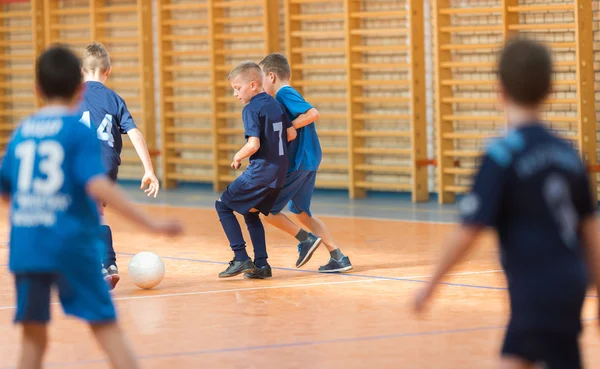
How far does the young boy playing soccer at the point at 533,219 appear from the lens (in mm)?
2781

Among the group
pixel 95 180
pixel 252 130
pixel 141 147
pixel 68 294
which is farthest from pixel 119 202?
pixel 252 130

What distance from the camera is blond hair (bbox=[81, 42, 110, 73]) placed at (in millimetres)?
6609

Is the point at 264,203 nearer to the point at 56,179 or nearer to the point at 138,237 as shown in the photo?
the point at 138,237

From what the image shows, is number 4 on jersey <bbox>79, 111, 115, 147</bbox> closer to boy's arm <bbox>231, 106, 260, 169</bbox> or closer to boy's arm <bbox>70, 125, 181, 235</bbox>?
boy's arm <bbox>231, 106, 260, 169</bbox>

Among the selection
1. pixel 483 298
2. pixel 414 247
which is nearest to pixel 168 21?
pixel 414 247

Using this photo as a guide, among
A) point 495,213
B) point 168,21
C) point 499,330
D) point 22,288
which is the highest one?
point 168,21

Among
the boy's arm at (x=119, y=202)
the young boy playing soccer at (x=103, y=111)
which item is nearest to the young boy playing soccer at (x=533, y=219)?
the boy's arm at (x=119, y=202)

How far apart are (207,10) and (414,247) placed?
727cm

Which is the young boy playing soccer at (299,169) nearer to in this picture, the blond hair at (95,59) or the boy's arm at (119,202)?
the blond hair at (95,59)

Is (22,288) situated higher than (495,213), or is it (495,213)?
(495,213)

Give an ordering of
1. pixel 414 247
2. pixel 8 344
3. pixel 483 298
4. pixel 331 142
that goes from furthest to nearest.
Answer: pixel 331 142 < pixel 414 247 < pixel 483 298 < pixel 8 344

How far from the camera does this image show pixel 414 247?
8.58 metres

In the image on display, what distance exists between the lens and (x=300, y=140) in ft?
24.3

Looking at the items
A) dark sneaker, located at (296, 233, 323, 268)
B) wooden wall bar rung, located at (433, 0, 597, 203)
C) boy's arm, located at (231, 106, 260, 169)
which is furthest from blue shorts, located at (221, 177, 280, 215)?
wooden wall bar rung, located at (433, 0, 597, 203)
